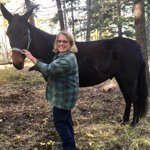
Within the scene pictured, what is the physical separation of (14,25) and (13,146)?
2136 millimetres

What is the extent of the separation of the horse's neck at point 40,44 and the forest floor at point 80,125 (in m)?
1.60

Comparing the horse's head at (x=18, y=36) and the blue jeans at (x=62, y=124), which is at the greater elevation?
the horse's head at (x=18, y=36)

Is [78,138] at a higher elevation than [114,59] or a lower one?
lower

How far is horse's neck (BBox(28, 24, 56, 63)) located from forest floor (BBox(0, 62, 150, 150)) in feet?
5.25

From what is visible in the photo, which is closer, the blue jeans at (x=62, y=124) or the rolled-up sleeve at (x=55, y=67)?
the rolled-up sleeve at (x=55, y=67)

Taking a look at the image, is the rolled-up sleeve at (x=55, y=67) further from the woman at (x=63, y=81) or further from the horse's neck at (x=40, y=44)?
the horse's neck at (x=40, y=44)

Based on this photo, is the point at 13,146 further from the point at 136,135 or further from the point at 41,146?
the point at 136,135

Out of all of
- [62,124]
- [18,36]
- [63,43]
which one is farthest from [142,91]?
[18,36]

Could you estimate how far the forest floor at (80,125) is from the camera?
8.08 feet

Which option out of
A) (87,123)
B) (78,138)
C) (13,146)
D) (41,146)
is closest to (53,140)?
(41,146)

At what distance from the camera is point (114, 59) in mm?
2893

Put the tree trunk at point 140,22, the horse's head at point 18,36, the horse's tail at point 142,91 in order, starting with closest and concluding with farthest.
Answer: the horse's head at point 18,36
the horse's tail at point 142,91
the tree trunk at point 140,22

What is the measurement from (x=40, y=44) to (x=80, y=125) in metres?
1.98

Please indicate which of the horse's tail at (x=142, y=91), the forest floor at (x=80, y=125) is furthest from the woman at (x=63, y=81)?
the horse's tail at (x=142, y=91)
